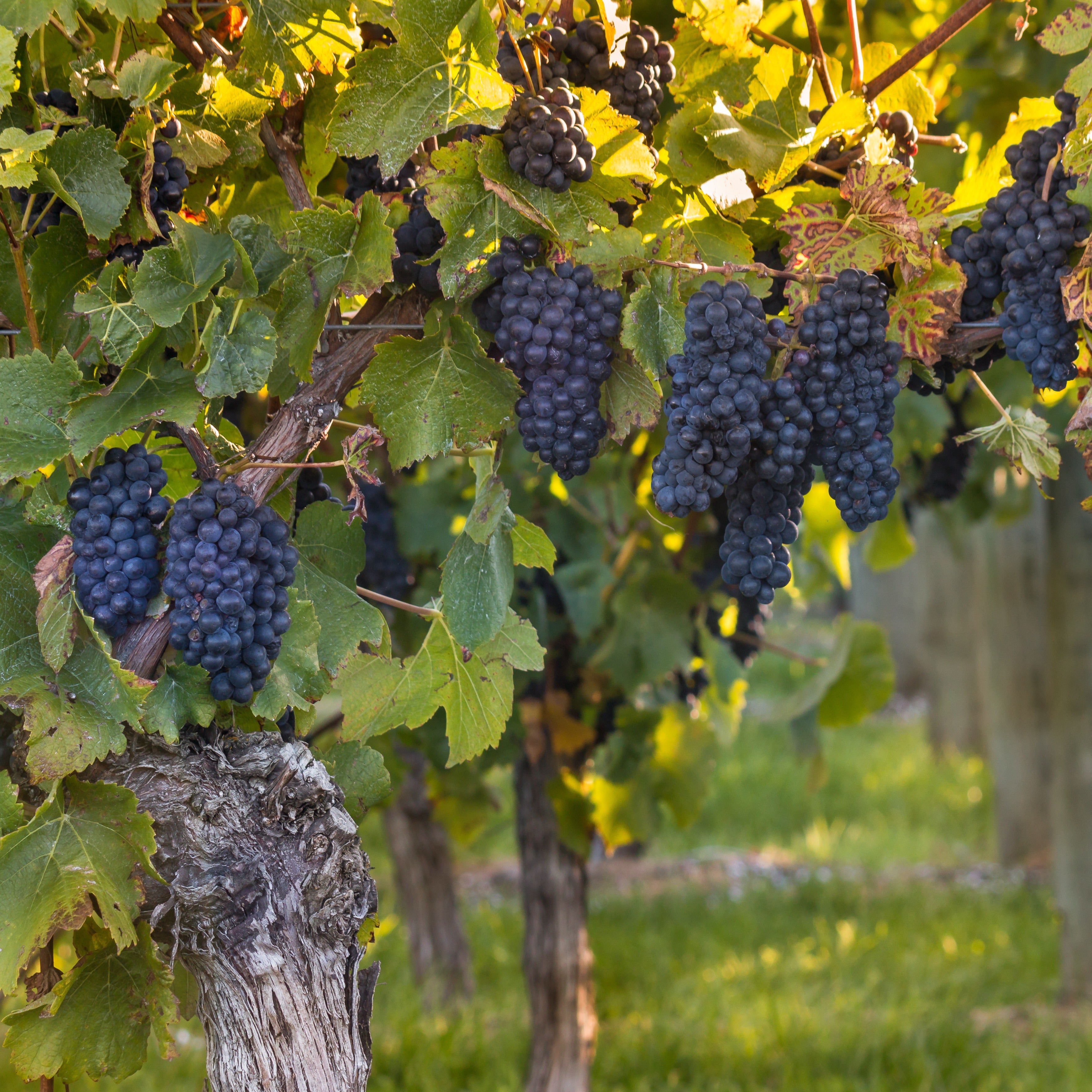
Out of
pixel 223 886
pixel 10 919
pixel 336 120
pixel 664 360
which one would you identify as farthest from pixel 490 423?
pixel 10 919

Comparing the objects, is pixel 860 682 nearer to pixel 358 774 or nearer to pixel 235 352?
pixel 358 774

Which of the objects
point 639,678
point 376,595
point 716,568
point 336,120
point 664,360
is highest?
point 336,120

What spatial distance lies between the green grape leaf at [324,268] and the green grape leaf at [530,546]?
304mm

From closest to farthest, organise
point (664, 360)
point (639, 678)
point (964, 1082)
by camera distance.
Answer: point (664, 360) < point (639, 678) < point (964, 1082)

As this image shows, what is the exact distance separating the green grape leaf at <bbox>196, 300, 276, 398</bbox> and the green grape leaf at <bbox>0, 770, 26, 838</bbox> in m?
0.43

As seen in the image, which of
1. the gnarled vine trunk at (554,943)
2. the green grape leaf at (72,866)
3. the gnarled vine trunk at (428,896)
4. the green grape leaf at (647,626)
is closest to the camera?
the green grape leaf at (72,866)

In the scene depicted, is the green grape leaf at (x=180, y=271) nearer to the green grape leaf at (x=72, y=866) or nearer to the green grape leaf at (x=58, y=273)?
the green grape leaf at (x=58, y=273)

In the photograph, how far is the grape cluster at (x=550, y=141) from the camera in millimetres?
1088

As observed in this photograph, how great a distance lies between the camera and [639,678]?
2654 millimetres

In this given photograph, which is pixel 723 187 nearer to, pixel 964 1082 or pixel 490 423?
pixel 490 423

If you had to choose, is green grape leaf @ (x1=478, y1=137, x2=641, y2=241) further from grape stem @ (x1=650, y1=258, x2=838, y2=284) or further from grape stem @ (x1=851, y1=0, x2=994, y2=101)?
grape stem @ (x1=851, y1=0, x2=994, y2=101)

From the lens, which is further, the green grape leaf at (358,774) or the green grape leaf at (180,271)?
the green grape leaf at (358,774)

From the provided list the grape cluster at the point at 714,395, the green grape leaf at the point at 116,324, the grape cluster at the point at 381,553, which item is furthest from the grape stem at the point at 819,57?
the grape cluster at the point at 381,553

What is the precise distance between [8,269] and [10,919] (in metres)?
0.69
